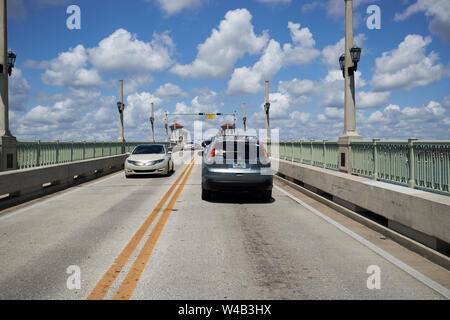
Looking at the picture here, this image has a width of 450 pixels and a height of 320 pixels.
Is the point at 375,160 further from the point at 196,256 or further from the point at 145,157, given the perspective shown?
the point at 145,157

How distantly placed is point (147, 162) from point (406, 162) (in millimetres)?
12484

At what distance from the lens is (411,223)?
20.6ft

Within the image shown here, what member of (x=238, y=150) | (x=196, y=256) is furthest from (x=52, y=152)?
(x=196, y=256)

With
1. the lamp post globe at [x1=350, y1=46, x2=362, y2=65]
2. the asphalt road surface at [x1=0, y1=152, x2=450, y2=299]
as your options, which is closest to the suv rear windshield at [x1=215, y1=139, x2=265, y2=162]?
the asphalt road surface at [x1=0, y1=152, x2=450, y2=299]

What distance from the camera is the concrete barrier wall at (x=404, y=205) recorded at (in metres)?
5.54

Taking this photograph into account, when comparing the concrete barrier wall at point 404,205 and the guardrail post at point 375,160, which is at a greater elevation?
the guardrail post at point 375,160

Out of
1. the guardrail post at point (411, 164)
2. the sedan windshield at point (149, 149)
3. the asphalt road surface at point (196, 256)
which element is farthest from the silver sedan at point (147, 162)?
the guardrail post at point (411, 164)

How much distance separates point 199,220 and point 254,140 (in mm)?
3787

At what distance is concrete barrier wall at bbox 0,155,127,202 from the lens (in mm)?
10586

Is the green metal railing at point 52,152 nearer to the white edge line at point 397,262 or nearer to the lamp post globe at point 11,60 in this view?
the lamp post globe at point 11,60

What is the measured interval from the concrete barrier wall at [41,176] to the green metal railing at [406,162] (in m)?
9.14

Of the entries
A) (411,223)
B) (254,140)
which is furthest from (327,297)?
(254,140)

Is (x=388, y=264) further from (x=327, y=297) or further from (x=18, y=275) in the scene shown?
(x=18, y=275)

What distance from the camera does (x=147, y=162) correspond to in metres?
18.1
